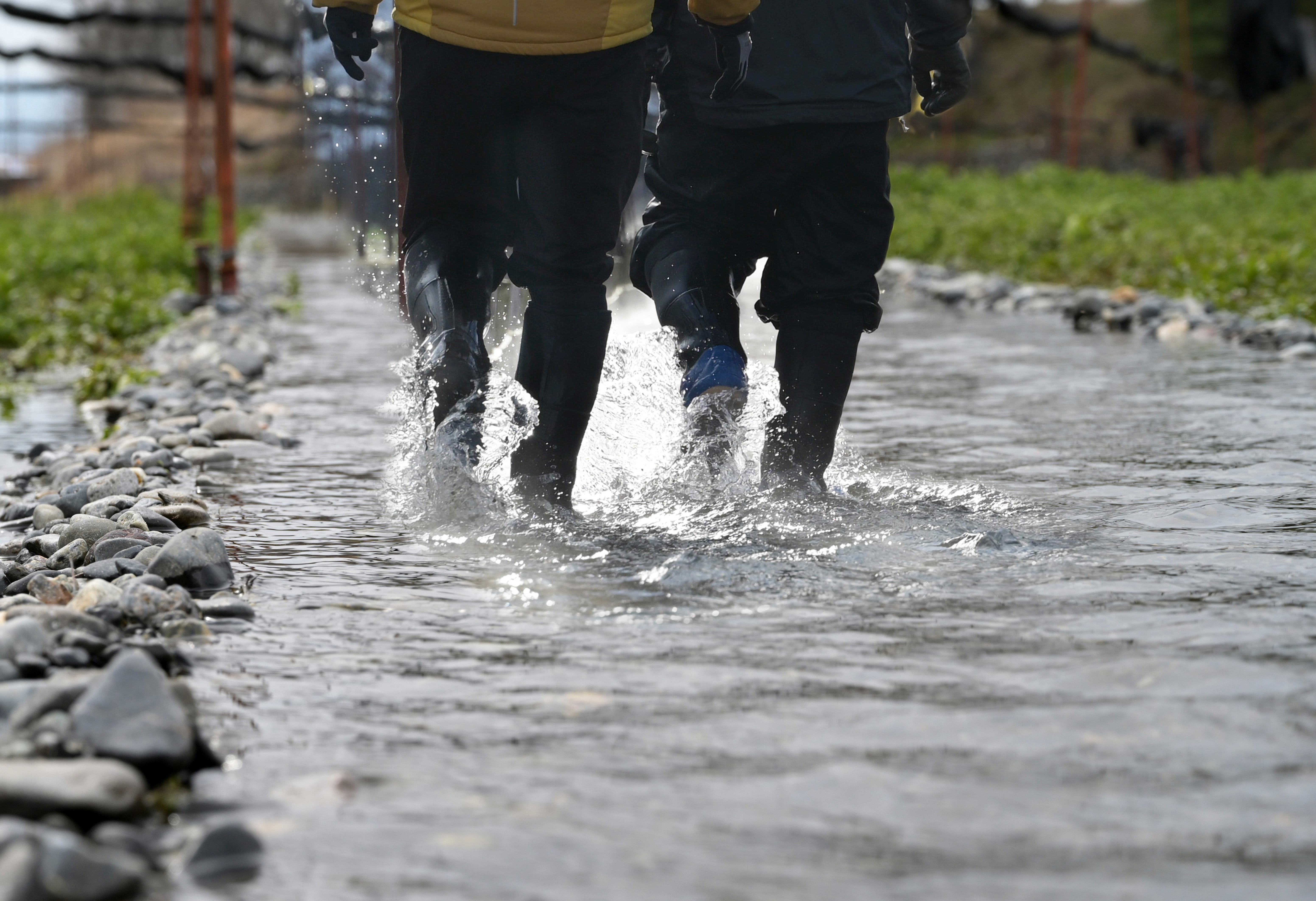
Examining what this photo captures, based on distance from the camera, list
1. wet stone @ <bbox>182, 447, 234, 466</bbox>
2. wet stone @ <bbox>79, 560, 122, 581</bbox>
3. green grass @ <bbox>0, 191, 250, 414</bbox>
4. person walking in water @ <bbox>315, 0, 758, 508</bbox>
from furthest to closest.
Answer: green grass @ <bbox>0, 191, 250, 414</bbox>
wet stone @ <bbox>182, 447, 234, 466</bbox>
person walking in water @ <bbox>315, 0, 758, 508</bbox>
wet stone @ <bbox>79, 560, 122, 581</bbox>

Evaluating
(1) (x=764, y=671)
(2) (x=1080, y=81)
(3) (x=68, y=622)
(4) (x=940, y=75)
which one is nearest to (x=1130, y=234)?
(4) (x=940, y=75)

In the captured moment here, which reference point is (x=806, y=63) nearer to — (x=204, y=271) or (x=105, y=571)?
(x=105, y=571)

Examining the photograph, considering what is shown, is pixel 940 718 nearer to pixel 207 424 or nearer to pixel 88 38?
pixel 207 424

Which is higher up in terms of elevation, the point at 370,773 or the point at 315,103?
the point at 315,103

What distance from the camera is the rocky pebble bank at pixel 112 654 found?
1587mm

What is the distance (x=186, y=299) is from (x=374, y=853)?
303 inches

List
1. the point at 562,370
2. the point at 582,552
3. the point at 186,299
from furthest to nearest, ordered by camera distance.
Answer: the point at 186,299 < the point at 562,370 < the point at 582,552

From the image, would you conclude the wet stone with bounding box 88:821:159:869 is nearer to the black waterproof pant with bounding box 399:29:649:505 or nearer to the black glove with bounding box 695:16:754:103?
the black waterproof pant with bounding box 399:29:649:505

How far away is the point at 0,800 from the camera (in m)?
1.67

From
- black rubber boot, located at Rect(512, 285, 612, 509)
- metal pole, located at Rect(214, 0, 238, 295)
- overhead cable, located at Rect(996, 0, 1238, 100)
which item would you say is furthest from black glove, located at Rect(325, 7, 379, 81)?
overhead cable, located at Rect(996, 0, 1238, 100)

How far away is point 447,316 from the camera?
3297mm

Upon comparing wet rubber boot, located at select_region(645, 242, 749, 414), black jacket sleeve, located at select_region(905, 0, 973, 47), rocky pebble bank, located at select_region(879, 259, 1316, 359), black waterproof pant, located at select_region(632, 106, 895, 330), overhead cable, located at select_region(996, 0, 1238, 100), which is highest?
overhead cable, located at select_region(996, 0, 1238, 100)

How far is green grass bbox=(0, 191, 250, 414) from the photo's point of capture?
682 cm

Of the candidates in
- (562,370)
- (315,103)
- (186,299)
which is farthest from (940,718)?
(186,299)
